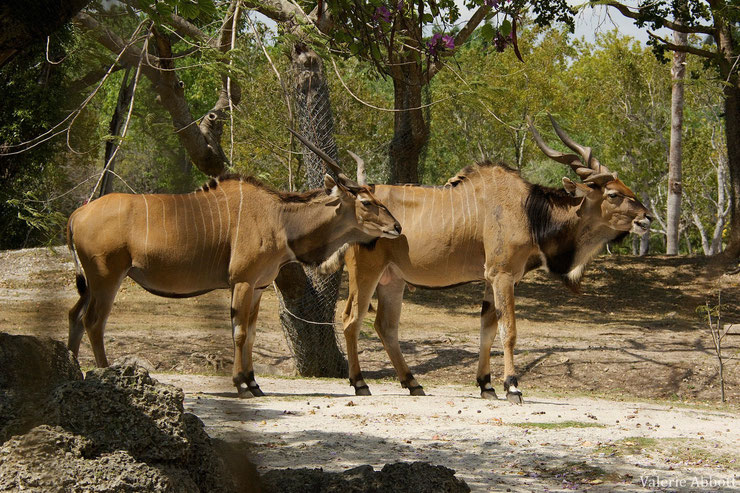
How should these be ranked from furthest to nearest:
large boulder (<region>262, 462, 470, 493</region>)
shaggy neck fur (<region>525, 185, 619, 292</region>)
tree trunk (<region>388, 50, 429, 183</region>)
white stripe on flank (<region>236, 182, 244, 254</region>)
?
tree trunk (<region>388, 50, 429, 183</region>) < shaggy neck fur (<region>525, 185, 619, 292</region>) < white stripe on flank (<region>236, 182, 244, 254</region>) < large boulder (<region>262, 462, 470, 493</region>)

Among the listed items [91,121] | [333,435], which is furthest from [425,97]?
[91,121]

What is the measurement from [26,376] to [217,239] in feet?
14.6

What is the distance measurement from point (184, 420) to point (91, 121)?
1.96 meters

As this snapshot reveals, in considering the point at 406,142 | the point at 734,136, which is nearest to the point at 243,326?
the point at 406,142

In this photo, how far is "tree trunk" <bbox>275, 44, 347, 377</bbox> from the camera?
387 inches

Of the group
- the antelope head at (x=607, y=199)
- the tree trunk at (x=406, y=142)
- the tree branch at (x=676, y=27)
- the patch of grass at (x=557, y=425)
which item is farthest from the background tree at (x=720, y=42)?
the patch of grass at (x=557, y=425)

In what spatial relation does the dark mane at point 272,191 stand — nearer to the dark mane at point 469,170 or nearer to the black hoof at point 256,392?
the dark mane at point 469,170

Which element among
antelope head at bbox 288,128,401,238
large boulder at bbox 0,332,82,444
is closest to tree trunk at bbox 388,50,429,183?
antelope head at bbox 288,128,401,238

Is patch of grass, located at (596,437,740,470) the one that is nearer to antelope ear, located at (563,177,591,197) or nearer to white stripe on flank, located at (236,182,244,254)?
antelope ear, located at (563,177,591,197)

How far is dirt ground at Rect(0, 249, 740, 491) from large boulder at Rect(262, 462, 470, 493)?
1.81ft

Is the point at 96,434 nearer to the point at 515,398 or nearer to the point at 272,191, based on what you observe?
the point at 515,398

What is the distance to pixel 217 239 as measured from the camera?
289 inches

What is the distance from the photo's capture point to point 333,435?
5.13 m

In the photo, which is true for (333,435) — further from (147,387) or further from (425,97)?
(425,97)
